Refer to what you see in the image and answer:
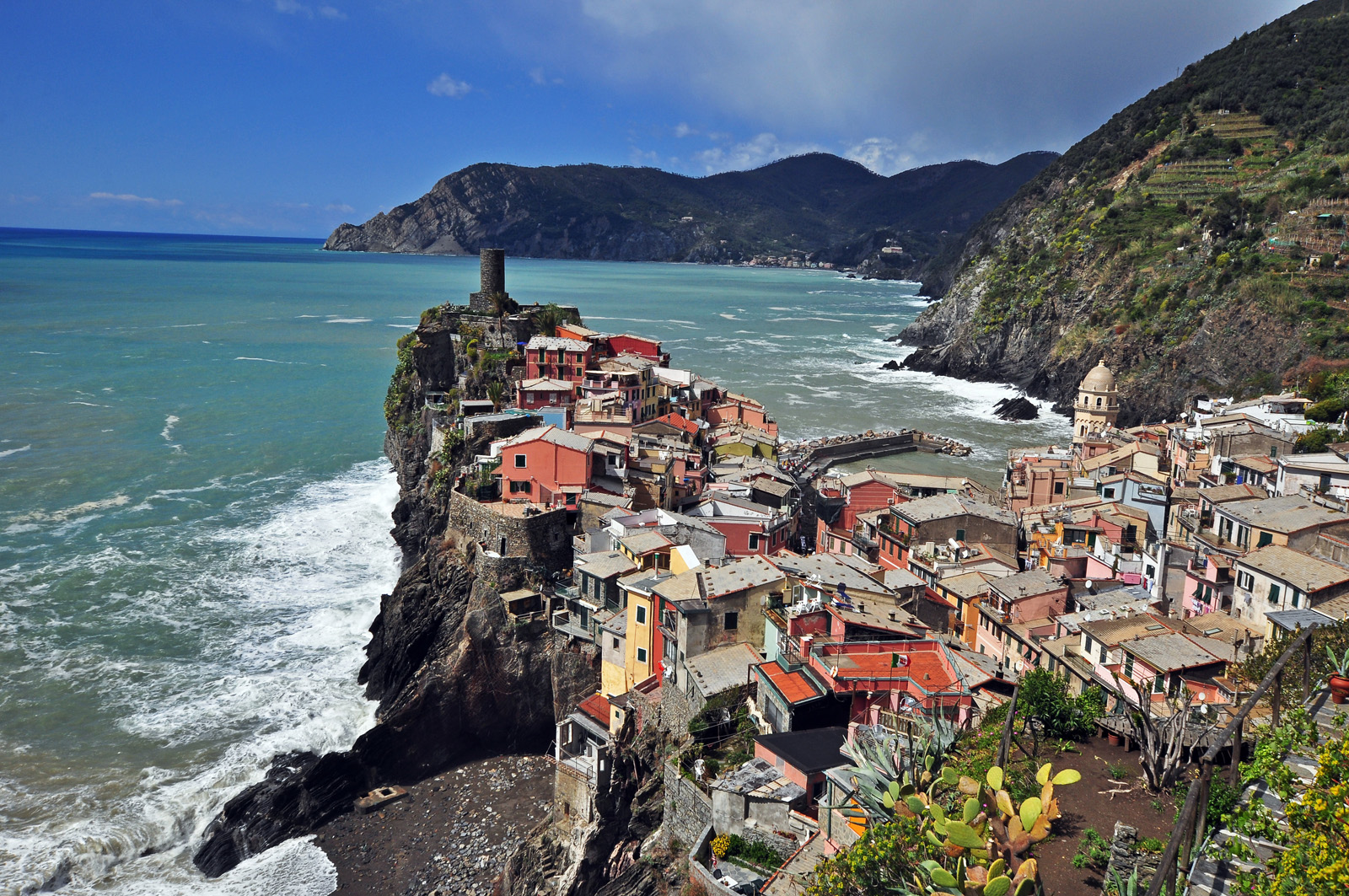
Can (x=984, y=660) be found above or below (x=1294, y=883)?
below

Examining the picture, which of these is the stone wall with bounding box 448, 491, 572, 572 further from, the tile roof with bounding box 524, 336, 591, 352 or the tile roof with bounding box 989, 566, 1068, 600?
the tile roof with bounding box 524, 336, 591, 352

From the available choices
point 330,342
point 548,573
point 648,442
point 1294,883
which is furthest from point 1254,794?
point 330,342

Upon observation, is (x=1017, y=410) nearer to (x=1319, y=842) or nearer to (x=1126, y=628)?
(x=1126, y=628)

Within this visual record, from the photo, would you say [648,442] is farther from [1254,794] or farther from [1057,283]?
[1057,283]

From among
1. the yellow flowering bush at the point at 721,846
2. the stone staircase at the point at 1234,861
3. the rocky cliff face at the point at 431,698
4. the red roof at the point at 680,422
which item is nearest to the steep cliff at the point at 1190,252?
the red roof at the point at 680,422

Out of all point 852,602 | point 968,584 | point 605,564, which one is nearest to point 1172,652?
point 852,602

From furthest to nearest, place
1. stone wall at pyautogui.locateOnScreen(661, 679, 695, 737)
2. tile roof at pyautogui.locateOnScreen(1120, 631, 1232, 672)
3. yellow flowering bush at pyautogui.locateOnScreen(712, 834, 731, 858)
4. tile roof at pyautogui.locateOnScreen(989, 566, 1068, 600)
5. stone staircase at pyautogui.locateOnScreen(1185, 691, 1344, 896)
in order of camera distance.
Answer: tile roof at pyautogui.locateOnScreen(989, 566, 1068, 600) → stone wall at pyautogui.locateOnScreen(661, 679, 695, 737) → tile roof at pyautogui.locateOnScreen(1120, 631, 1232, 672) → yellow flowering bush at pyautogui.locateOnScreen(712, 834, 731, 858) → stone staircase at pyautogui.locateOnScreen(1185, 691, 1344, 896)

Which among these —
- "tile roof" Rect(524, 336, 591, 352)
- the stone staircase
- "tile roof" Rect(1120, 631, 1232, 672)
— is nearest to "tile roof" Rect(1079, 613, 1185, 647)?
"tile roof" Rect(1120, 631, 1232, 672)
